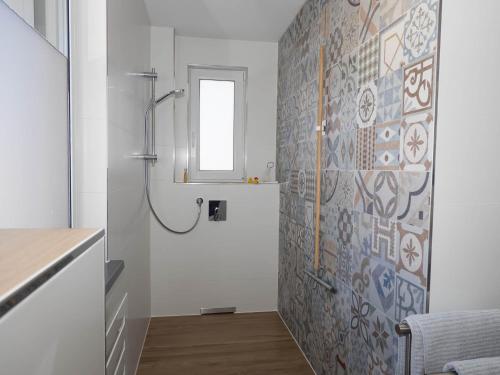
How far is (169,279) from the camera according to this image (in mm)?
2816

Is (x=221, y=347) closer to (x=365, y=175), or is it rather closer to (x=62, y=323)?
(x=365, y=175)

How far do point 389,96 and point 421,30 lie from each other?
0.25 m

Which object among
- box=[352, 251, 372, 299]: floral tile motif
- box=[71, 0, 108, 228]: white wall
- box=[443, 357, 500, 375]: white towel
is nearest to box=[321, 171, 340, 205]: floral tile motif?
box=[352, 251, 372, 299]: floral tile motif

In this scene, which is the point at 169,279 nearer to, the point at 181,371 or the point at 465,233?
the point at 181,371

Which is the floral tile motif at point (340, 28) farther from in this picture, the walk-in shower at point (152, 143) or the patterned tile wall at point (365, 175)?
the walk-in shower at point (152, 143)

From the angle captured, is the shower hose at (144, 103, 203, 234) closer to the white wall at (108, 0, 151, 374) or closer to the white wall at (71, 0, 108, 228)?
the white wall at (108, 0, 151, 374)

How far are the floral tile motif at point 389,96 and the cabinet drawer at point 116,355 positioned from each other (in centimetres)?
133

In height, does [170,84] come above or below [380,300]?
above

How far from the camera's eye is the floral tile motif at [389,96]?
1.24 metres

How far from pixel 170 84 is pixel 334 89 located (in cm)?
149

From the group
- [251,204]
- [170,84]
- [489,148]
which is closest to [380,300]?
[489,148]

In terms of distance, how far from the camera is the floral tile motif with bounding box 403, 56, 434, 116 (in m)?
1.08

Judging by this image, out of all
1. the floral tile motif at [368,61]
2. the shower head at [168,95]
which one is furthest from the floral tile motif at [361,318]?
the shower head at [168,95]

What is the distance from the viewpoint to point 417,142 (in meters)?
1.14
